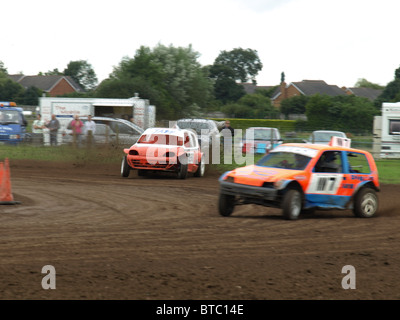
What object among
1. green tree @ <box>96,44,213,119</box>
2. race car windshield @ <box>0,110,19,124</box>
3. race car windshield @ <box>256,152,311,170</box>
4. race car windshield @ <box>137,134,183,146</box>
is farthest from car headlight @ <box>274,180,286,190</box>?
green tree @ <box>96,44,213,119</box>

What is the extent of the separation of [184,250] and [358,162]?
5.68 m

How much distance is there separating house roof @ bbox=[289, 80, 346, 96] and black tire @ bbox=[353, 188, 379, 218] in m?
95.5

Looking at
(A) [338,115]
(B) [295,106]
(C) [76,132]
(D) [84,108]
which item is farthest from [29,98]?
(C) [76,132]

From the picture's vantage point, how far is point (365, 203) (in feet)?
39.5

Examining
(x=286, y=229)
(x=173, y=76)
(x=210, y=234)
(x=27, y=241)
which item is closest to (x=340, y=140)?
(x=286, y=229)

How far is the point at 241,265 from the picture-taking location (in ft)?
24.5

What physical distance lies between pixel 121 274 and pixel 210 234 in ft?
9.17

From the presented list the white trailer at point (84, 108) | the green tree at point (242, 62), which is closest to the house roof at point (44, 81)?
the green tree at point (242, 62)

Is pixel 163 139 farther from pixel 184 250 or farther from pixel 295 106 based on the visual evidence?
pixel 295 106

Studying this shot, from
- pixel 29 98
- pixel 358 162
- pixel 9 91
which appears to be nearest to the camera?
pixel 358 162

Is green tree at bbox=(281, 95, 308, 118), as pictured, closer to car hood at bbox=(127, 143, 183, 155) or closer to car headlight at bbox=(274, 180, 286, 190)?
car hood at bbox=(127, 143, 183, 155)

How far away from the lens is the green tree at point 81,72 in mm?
123312

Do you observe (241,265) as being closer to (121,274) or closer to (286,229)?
(121,274)

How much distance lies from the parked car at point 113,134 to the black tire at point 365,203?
12.7 m
